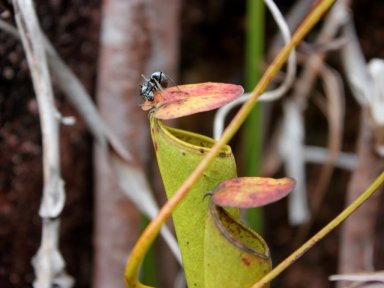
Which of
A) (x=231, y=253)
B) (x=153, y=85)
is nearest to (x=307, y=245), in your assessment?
(x=231, y=253)

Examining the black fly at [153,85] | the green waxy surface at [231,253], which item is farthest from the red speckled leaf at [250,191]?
the black fly at [153,85]

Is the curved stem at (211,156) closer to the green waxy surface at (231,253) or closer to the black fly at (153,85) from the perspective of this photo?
the green waxy surface at (231,253)

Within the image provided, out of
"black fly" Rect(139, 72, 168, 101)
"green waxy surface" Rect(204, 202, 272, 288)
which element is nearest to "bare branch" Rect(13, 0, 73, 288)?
"black fly" Rect(139, 72, 168, 101)

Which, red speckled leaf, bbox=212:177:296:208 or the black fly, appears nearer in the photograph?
red speckled leaf, bbox=212:177:296:208

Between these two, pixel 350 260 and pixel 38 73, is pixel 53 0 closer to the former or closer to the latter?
pixel 38 73

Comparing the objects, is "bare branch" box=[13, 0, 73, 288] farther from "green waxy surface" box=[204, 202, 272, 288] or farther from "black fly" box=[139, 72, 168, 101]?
"green waxy surface" box=[204, 202, 272, 288]

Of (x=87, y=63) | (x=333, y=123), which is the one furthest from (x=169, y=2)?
(x=333, y=123)

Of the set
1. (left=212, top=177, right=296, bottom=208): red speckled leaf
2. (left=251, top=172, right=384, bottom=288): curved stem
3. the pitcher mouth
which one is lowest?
(left=251, top=172, right=384, bottom=288): curved stem

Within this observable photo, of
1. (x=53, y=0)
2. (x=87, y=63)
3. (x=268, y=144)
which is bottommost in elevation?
(x=268, y=144)
